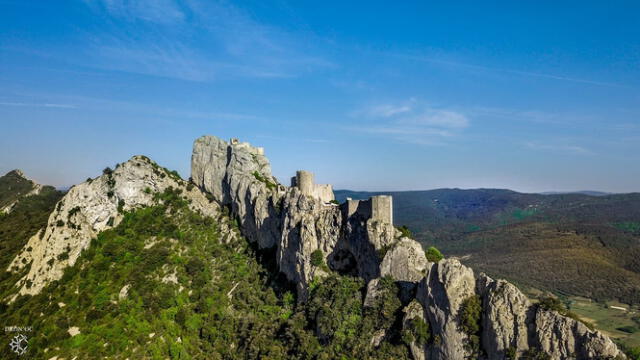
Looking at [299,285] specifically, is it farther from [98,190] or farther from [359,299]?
[98,190]

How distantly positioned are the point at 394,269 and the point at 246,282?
82.2 feet

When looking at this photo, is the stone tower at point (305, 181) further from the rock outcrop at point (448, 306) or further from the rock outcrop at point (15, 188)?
the rock outcrop at point (15, 188)

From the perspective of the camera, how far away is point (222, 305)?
62656mm

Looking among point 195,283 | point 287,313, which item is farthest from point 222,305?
point 287,313

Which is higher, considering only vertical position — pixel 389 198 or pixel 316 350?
pixel 389 198

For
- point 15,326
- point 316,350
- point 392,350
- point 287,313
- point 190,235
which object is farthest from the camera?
point 190,235

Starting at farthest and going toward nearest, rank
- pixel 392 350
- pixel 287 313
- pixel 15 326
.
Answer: pixel 287 313
pixel 15 326
pixel 392 350

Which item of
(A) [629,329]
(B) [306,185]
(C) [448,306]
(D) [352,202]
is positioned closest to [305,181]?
(B) [306,185]

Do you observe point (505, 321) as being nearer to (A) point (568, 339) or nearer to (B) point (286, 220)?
(A) point (568, 339)

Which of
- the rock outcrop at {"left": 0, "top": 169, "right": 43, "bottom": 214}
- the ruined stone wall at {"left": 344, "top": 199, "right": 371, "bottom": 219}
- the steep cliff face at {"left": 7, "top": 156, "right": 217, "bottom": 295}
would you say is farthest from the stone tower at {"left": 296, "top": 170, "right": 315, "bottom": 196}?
the rock outcrop at {"left": 0, "top": 169, "right": 43, "bottom": 214}

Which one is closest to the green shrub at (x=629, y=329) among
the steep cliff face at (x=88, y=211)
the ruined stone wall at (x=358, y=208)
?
the ruined stone wall at (x=358, y=208)

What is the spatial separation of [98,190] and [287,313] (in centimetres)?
3730

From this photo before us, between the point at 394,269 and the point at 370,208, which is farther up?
the point at 370,208

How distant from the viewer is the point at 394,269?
50.6 metres
